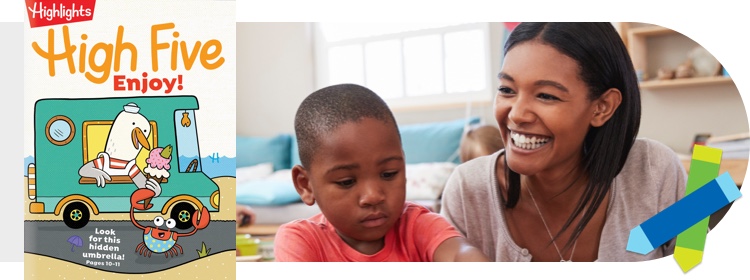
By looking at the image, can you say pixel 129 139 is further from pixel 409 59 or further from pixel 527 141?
pixel 527 141

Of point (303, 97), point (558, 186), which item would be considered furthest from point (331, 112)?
point (558, 186)

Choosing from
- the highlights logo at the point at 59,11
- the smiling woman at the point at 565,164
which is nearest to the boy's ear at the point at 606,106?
the smiling woman at the point at 565,164

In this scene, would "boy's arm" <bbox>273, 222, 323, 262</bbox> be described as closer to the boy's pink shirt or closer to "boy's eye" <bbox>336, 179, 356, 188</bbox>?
the boy's pink shirt

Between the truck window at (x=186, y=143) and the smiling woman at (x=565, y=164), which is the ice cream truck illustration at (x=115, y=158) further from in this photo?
the smiling woman at (x=565, y=164)

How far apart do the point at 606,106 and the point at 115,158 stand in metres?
0.87

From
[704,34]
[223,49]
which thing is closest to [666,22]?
[704,34]

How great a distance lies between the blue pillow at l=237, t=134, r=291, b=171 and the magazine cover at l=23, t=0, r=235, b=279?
186mm

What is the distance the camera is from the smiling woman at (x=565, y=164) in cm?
142

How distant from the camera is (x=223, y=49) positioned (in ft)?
4.56

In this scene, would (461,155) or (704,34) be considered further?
(461,155)

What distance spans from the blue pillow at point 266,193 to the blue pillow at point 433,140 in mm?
234

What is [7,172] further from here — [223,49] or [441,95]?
[441,95]

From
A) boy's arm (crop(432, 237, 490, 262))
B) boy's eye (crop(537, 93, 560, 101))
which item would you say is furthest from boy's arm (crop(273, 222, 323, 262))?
boy's eye (crop(537, 93, 560, 101))

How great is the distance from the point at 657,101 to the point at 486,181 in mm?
344
